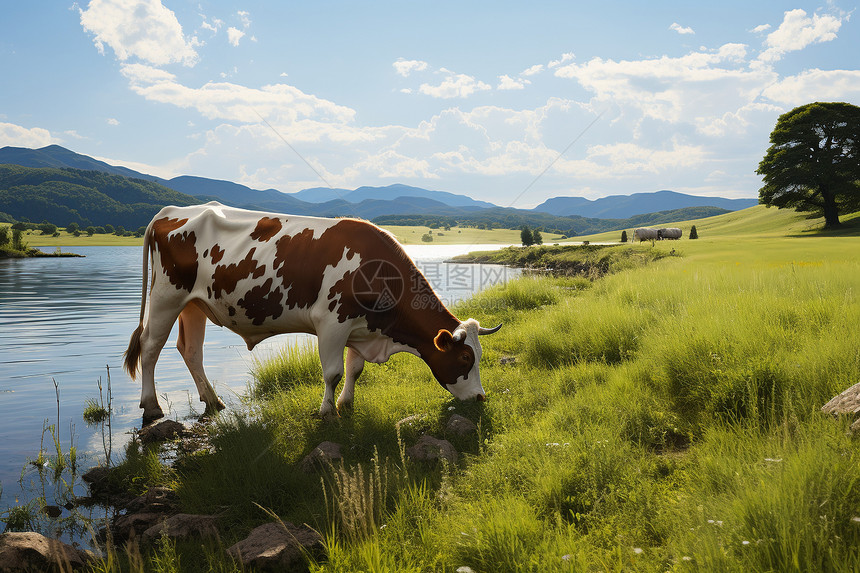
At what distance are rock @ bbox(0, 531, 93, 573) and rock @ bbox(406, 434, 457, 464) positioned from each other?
2714 millimetres

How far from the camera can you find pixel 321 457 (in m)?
4.84

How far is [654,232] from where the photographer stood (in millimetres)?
51406

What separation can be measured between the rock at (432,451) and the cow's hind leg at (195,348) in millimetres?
3934

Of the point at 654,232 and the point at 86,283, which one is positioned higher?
the point at 654,232

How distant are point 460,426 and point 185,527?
2.87 m

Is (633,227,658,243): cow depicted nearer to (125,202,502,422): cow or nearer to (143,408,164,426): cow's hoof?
(125,202,502,422): cow

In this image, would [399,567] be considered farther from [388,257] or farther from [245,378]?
[245,378]

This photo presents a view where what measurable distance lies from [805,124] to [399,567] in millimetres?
55449

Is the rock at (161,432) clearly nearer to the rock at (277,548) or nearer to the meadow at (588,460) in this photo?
the meadow at (588,460)

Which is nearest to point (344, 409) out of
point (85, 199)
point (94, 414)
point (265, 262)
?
point (265, 262)

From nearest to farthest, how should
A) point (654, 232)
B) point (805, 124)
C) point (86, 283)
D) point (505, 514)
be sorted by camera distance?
1. point (505, 514)
2. point (86, 283)
3. point (805, 124)
4. point (654, 232)

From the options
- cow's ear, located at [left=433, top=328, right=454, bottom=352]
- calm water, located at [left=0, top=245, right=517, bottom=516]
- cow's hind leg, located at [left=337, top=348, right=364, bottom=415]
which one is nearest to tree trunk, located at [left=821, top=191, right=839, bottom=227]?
calm water, located at [left=0, top=245, right=517, bottom=516]

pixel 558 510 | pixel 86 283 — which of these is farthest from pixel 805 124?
pixel 86 283

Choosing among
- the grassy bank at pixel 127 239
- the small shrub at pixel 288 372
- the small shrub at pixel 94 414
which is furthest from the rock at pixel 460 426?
the grassy bank at pixel 127 239
